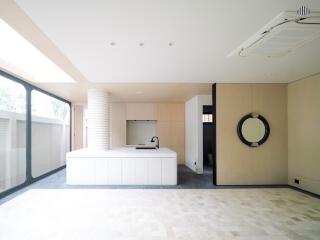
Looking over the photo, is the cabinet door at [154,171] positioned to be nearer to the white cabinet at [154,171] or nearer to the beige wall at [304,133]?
the white cabinet at [154,171]

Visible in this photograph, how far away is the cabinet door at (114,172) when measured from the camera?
524 cm

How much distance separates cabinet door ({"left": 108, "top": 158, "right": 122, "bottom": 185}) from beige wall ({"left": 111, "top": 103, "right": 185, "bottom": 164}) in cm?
323

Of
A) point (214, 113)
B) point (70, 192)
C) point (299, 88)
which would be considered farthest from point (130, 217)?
point (299, 88)

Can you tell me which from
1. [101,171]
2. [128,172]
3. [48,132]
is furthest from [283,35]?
[48,132]

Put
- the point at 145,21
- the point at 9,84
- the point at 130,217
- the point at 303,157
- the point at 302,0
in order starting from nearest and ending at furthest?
the point at 302,0
the point at 145,21
the point at 130,217
the point at 9,84
the point at 303,157

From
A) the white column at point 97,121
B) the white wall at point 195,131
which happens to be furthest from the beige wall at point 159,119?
the white column at point 97,121

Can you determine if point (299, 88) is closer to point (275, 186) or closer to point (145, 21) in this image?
point (275, 186)

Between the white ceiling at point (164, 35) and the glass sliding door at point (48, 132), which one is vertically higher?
the white ceiling at point (164, 35)

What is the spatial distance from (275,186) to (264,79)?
2.51m

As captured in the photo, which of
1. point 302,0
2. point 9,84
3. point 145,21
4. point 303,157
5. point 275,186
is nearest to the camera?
point 302,0

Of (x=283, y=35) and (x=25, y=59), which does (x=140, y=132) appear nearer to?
(x=25, y=59)

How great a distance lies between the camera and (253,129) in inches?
206

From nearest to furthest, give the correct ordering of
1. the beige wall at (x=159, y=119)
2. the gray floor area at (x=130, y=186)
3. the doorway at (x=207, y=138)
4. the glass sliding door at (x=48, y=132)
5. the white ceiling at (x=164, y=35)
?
the white ceiling at (x=164, y=35) < the gray floor area at (x=130, y=186) < the glass sliding door at (x=48, y=132) < the beige wall at (x=159, y=119) < the doorway at (x=207, y=138)

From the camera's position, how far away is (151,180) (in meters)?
5.26
